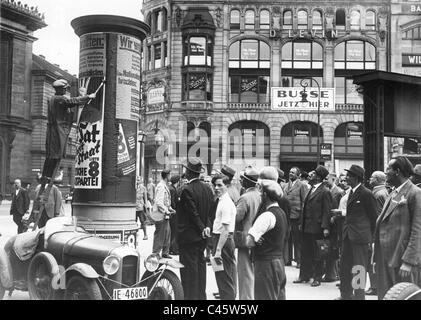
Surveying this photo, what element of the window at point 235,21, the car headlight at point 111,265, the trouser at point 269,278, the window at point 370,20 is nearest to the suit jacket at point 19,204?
the car headlight at point 111,265

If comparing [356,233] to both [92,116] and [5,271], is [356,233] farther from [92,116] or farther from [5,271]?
[5,271]

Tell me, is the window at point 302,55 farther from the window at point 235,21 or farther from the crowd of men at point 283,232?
the crowd of men at point 283,232

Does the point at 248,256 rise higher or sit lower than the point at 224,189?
lower

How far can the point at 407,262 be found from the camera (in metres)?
5.96

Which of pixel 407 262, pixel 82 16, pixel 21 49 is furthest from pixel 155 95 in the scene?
pixel 407 262

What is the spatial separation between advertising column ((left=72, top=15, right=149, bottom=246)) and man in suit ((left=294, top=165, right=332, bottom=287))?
385 cm

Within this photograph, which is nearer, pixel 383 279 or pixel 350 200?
pixel 383 279

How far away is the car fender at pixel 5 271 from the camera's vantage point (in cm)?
736

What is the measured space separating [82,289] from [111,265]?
0.41 m

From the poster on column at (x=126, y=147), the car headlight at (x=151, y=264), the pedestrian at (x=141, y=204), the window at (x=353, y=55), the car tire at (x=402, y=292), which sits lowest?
the car tire at (x=402, y=292)

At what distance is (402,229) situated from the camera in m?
6.32
